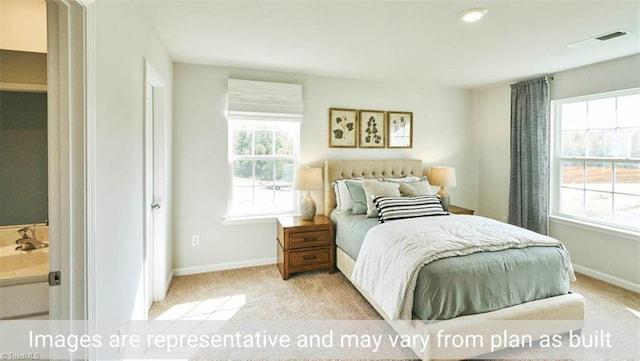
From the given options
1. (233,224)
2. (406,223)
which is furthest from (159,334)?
(406,223)

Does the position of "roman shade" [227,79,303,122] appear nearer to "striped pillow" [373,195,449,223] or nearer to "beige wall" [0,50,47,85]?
"striped pillow" [373,195,449,223]

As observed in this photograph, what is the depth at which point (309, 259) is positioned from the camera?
128 inches

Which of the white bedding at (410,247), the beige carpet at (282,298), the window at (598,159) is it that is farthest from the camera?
the window at (598,159)

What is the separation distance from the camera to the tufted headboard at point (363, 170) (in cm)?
372

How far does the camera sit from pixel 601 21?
2203 millimetres

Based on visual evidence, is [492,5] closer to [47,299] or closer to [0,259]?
[47,299]

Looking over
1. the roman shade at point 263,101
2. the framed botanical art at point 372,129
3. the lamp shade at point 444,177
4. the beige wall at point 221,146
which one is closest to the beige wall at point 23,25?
the beige wall at point 221,146

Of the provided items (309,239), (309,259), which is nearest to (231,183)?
(309,239)

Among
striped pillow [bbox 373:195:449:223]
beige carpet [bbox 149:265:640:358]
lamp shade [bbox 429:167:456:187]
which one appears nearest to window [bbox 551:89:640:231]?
beige carpet [bbox 149:265:640:358]

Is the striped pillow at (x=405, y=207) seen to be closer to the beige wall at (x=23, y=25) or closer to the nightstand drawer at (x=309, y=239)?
the nightstand drawer at (x=309, y=239)

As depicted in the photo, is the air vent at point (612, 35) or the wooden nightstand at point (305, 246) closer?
the air vent at point (612, 35)

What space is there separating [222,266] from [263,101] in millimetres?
1975

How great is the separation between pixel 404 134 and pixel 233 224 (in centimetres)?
259

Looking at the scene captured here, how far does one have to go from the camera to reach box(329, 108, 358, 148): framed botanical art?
385 cm
